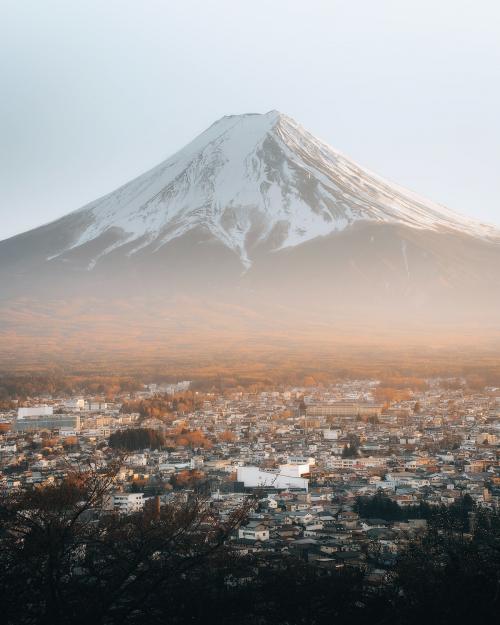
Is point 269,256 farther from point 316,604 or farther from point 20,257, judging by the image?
point 316,604

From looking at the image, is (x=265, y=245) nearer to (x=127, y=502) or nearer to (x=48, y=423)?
(x=48, y=423)

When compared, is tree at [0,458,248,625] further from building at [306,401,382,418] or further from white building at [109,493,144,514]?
building at [306,401,382,418]

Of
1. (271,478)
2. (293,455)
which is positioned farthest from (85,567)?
(293,455)

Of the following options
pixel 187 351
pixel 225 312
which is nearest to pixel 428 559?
pixel 187 351

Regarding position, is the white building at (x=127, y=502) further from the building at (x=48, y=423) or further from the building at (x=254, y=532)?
the building at (x=48, y=423)

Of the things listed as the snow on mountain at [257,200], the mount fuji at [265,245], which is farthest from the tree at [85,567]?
the snow on mountain at [257,200]

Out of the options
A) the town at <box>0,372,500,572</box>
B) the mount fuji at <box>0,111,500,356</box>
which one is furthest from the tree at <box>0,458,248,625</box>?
the mount fuji at <box>0,111,500,356</box>

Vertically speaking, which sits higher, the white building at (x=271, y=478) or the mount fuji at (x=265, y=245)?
the mount fuji at (x=265, y=245)
